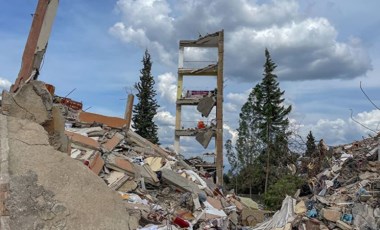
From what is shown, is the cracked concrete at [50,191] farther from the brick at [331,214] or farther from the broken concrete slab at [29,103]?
the brick at [331,214]

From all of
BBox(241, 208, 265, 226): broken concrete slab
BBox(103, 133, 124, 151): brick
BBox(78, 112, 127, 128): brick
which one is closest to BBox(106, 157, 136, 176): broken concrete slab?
BBox(103, 133, 124, 151): brick

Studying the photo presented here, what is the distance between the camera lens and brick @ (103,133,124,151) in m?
11.6

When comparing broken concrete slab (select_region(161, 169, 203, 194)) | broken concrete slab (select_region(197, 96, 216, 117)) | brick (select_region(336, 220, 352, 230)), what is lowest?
brick (select_region(336, 220, 352, 230))

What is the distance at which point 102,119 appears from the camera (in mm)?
13898

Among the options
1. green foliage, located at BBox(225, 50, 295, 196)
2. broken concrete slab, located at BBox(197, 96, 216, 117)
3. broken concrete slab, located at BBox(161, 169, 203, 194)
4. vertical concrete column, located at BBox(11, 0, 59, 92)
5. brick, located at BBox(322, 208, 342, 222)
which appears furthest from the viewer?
green foliage, located at BBox(225, 50, 295, 196)

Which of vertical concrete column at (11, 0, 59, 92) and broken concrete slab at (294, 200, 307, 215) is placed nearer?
vertical concrete column at (11, 0, 59, 92)

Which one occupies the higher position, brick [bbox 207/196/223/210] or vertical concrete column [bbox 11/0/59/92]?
vertical concrete column [bbox 11/0/59/92]

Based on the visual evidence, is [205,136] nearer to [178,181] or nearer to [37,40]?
[178,181]

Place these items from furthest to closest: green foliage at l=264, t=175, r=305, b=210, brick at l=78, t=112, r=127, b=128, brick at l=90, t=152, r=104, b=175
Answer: green foliage at l=264, t=175, r=305, b=210 → brick at l=78, t=112, r=127, b=128 → brick at l=90, t=152, r=104, b=175

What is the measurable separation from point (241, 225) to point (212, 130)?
12364 mm

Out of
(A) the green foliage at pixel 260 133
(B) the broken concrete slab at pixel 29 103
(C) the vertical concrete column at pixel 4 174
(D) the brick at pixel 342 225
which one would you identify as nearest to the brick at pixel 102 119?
(D) the brick at pixel 342 225

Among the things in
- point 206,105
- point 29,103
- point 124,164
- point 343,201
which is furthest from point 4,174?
point 206,105

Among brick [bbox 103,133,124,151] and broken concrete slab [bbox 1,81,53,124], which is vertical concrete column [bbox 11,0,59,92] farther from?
brick [bbox 103,133,124,151]

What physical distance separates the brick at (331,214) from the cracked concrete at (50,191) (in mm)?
4893
